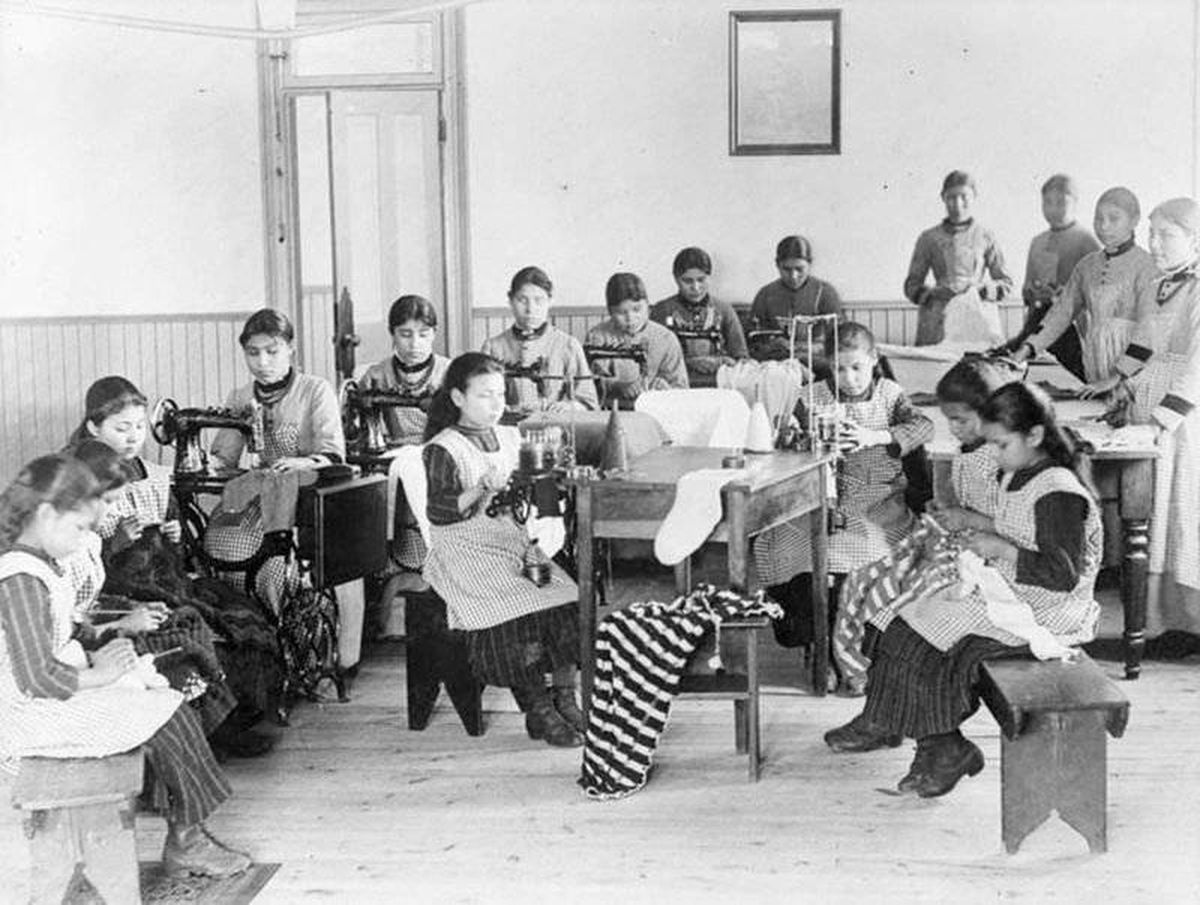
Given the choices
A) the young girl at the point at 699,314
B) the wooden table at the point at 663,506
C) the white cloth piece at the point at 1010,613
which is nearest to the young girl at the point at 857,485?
the wooden table at the point at 663,506

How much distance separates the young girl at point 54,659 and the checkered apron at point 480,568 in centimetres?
123

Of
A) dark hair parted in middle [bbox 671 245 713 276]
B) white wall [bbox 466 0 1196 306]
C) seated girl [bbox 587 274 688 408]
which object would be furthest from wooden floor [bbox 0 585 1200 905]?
white wall [bbox 466 0 1196 306]

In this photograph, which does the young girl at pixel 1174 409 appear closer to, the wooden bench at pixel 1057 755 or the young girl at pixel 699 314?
the wooden bench at pixel 1057 755

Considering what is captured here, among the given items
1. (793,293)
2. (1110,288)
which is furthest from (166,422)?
(793,293)

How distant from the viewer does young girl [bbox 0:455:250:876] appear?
318 centimetres

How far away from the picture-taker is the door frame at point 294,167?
26.6 ft

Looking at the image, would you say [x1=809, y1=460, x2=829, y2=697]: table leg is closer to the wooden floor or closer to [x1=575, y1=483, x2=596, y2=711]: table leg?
the wooden floor

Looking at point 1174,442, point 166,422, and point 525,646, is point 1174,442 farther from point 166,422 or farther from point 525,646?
point 166,422

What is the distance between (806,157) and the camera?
7.98m

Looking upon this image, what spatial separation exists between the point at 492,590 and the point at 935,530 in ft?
3.94

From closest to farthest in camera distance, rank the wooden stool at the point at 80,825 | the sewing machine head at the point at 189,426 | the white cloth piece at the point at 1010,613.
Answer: the wooden stool at the point at 80,825 < the white cloth piece at the point at 1010,613 < the sewing machine head at the point at 189,426

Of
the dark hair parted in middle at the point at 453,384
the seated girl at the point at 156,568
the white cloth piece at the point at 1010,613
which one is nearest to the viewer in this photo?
the white cloth piece at the point at 1010,613

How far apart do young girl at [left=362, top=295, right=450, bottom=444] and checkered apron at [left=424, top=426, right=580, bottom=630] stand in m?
1.15

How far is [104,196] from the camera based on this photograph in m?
8.24
